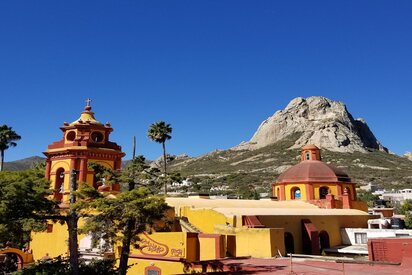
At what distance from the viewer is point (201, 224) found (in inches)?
1014

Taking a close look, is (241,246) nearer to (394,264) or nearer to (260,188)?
(394,264)

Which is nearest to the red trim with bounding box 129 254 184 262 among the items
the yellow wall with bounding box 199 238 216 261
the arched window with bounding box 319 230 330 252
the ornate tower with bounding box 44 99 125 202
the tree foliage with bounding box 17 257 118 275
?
the yellow wall with bounding box 199 238 216 261

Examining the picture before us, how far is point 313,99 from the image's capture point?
165 metres

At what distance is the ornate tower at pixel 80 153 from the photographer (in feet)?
90.7

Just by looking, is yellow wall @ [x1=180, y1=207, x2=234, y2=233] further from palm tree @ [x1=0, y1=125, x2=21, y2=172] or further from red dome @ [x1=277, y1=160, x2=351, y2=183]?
palm tree @ [x1=0, y1=125, x2=21, y2=172]

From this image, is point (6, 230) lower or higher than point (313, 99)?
lower

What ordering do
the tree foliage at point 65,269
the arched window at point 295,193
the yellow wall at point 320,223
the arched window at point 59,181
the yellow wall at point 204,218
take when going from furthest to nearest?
the arched window at point 295,193 → the arched window at point 59,181 → the yellow wall at point 320,223 → the yellow wall at point 204,218 → the tree foliage at point 65,269

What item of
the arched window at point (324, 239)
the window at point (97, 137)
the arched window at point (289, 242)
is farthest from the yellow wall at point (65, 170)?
the arched window at point (324, 239)

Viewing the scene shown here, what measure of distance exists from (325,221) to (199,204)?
10204 millimetres

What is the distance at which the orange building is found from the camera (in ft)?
118

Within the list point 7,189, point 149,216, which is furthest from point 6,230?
point 149,216

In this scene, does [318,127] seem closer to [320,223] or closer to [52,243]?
[320,223]

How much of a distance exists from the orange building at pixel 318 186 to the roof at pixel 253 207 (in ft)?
3.87

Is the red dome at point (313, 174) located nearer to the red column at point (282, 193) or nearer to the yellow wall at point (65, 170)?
the red column at point (282, 193)
